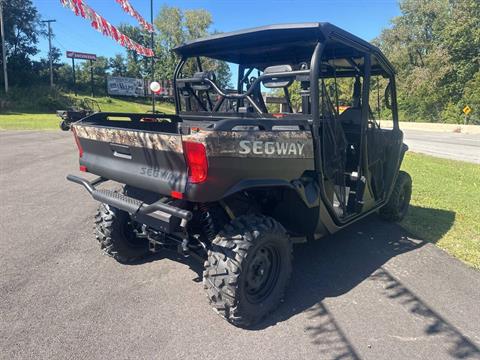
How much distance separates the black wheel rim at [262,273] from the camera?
2.95m

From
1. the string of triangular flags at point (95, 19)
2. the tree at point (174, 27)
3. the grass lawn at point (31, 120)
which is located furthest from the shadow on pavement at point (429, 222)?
the tree at point (174, 27)

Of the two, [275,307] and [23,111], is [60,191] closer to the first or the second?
[275,307]

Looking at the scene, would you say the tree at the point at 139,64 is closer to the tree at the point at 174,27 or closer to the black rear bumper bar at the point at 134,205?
the tree at the point at 174,27

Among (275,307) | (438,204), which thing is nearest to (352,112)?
(275,307)

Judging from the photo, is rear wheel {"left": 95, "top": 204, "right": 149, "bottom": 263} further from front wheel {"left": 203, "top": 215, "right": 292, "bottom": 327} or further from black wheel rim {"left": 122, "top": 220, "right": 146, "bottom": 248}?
front wheel {"left": 203, "top": 215, "right": 292, "bottom": 327}

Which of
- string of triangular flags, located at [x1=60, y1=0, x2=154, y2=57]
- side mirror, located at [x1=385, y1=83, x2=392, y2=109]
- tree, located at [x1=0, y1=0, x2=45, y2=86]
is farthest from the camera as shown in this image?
tree, located at [x1=0, y1=0, x2=45, y2=86]

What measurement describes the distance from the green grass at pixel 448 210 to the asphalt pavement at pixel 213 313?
30 centimetres

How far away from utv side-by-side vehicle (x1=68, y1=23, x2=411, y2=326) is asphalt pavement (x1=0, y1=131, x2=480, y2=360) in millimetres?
294

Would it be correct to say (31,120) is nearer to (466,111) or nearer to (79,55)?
(79,55)

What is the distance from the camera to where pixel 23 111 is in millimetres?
33406

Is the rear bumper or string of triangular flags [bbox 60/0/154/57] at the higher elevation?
string of triangular flags [bbox 60/0/154/57]

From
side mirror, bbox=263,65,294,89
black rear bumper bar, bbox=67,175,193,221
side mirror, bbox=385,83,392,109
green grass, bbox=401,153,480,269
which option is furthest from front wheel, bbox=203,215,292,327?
side mirror, bbox=385,83,392,109

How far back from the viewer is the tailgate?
262cm

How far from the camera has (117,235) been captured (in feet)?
12.2
